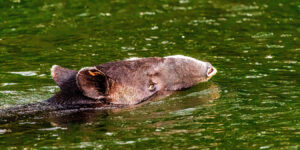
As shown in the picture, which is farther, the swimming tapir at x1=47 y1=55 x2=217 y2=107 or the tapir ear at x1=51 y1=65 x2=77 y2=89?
the tapir ear at x1=51 y1=65 x2=77 y2=89

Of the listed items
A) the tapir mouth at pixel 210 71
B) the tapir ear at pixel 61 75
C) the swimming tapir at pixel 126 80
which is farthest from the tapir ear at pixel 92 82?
the tapir mouth at pixel 210 71

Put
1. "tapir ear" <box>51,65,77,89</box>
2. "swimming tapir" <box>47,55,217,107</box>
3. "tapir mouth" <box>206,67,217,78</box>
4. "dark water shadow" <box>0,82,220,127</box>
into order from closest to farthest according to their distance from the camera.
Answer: "dark water shadow" <box>0,82,220,127</box> < "swimming tapir" <box>47,55,217,107</box> < "tapir ear" <box>51,65,77,89</box> < "tapir mouth" <box>206,67,217,78</box>

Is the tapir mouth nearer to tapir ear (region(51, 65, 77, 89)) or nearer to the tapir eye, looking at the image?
the tapir eye

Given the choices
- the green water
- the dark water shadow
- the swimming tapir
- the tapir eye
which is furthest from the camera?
the tapir eye

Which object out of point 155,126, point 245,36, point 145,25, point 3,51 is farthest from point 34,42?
point 155,126

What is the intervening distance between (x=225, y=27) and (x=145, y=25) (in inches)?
108

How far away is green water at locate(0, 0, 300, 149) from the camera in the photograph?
36.4 feet

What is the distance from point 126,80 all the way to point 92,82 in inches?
35.8

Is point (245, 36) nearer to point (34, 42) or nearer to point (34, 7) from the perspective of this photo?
point (34, 42)

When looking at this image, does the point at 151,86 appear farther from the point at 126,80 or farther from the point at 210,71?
the point at 210,71

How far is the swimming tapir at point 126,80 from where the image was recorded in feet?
40.9

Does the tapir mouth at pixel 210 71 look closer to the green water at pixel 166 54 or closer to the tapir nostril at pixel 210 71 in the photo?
the tapir nostril at pixel 210 71

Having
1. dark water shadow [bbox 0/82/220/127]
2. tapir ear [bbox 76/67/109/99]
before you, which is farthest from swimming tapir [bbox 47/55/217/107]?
dark water shadow [bbox 0/82/220/127]

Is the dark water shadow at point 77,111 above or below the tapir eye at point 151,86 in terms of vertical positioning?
below
